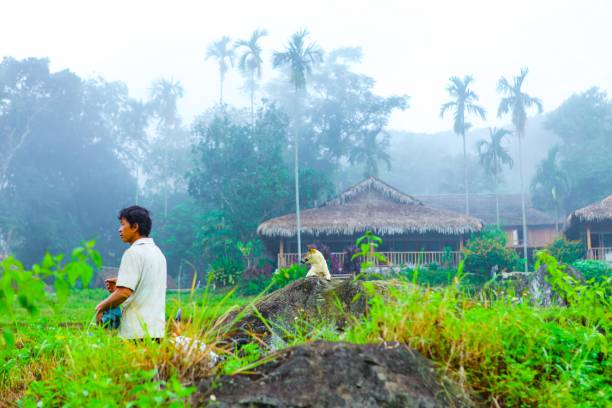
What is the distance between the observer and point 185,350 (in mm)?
2703

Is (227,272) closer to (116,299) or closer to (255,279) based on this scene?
(255,279)

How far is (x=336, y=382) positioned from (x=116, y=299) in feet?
4.57

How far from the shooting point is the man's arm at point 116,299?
3.25m

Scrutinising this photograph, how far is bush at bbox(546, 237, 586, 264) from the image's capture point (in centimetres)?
2312

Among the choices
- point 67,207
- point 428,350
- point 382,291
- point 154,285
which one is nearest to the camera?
point 428,350

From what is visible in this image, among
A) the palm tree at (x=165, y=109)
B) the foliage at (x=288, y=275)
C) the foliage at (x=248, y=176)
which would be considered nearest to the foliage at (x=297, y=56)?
the foliage at (x=248, y=176)

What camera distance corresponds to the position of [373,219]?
25.5 meters

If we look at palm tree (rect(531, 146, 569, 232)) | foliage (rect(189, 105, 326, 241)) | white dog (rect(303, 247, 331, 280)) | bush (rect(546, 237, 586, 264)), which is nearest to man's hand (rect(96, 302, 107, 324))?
white dog (rect(303, 247, 331, 280))

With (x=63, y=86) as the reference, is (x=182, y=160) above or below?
below

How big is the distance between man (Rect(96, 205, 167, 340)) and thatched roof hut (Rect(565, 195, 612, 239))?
23.6 m

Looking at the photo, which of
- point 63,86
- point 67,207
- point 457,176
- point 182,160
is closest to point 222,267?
point 67,207

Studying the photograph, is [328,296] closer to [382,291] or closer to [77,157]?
[382,291]

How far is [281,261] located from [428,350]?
22.0 metres

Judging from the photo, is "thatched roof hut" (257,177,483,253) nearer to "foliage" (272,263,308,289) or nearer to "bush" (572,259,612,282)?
"bush" (572,259,612,282)
